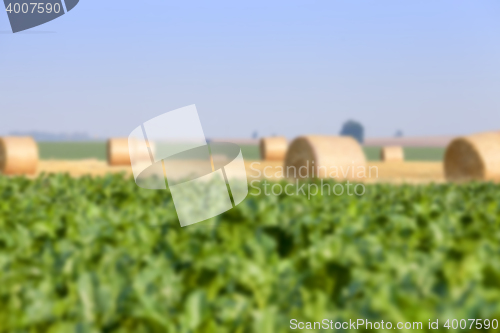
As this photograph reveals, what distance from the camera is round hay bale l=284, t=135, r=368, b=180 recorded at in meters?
13.3

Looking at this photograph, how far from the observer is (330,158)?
1342cm

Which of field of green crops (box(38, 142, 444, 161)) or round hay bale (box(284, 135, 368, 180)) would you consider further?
field of green crops (box(38, 142, 444, 161))

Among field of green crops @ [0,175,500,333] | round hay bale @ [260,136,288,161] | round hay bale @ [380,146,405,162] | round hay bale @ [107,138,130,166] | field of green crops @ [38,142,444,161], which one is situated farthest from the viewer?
field of green crops @ [38,142,444,161]

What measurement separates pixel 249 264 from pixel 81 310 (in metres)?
0.74

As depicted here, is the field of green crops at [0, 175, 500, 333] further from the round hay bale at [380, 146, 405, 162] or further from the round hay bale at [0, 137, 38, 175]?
the round hay bale at [380, 146, 405, 162]

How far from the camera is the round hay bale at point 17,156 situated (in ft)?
65.3

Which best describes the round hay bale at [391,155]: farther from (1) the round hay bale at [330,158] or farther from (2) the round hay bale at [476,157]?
(1) the round hay bale at [330,158]

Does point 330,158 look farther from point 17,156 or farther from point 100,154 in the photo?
point 100,154

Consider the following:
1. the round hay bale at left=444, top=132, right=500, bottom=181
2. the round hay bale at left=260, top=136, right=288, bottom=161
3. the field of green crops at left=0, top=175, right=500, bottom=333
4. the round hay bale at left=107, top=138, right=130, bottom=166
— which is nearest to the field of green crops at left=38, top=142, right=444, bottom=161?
the round hay bale at left=260, top=136, right=288, bottom=161

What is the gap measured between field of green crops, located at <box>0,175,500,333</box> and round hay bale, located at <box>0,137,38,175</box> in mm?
17622

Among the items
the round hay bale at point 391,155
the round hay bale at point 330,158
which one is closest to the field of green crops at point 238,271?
the round hay bale at point 330,158

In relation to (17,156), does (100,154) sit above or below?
below

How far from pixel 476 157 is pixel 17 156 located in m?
16.5

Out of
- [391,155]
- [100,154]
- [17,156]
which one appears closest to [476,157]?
[17,156]
